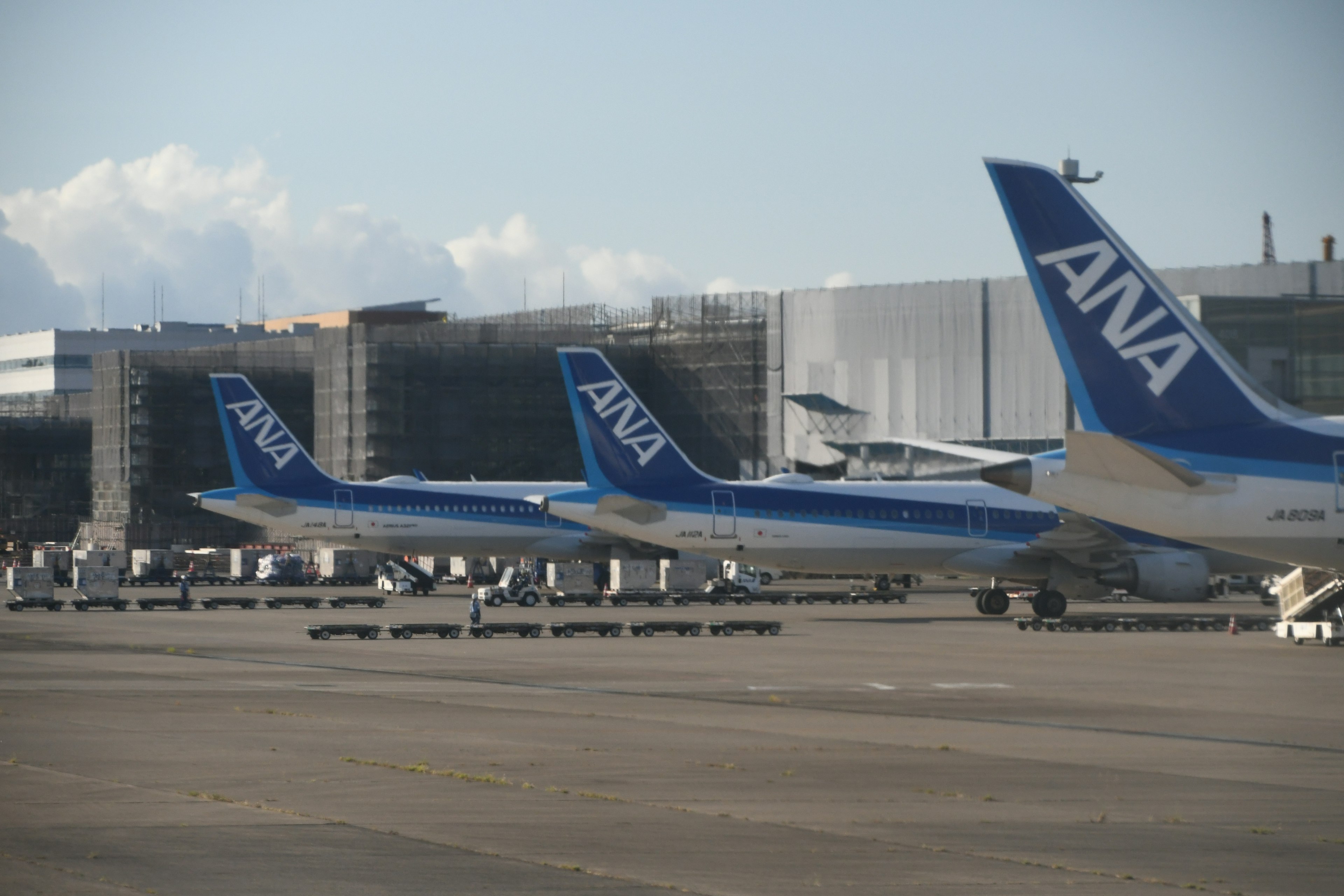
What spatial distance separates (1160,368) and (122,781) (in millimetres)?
15439

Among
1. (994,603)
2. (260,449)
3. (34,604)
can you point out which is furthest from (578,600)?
(34,604)

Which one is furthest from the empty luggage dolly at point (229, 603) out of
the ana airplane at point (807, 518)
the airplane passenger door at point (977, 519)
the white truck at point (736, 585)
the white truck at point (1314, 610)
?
the white truck at point (1314, 610)

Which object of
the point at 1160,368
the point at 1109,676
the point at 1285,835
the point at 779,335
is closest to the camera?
the point at 1285,835

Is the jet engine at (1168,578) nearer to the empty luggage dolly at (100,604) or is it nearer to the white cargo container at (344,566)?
the empty luggage dolly at (100,604)

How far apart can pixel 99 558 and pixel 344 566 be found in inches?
496

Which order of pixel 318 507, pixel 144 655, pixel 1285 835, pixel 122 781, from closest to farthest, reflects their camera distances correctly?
pixel 1285 835
pixel 122 781
pixel 144 655
pixel 318 507

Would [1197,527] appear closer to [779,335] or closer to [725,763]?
[725,763]

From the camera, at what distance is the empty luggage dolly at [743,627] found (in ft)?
142

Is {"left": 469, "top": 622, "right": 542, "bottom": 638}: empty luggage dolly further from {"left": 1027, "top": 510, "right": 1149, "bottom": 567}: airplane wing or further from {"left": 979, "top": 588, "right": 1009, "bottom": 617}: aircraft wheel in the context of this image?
{"left": 979, "top": 588, "right": 1009, "bottom": 617}: aircraft wheel

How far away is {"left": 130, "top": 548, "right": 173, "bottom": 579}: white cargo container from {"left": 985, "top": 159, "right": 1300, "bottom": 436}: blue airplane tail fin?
235 ft

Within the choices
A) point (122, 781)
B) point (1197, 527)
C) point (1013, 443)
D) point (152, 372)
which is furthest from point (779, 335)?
point (122, 781)

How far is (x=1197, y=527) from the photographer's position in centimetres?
2405

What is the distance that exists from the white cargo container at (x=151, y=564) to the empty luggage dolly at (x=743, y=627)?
51.9m

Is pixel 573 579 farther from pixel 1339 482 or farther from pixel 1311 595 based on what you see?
pixel 1339 482
